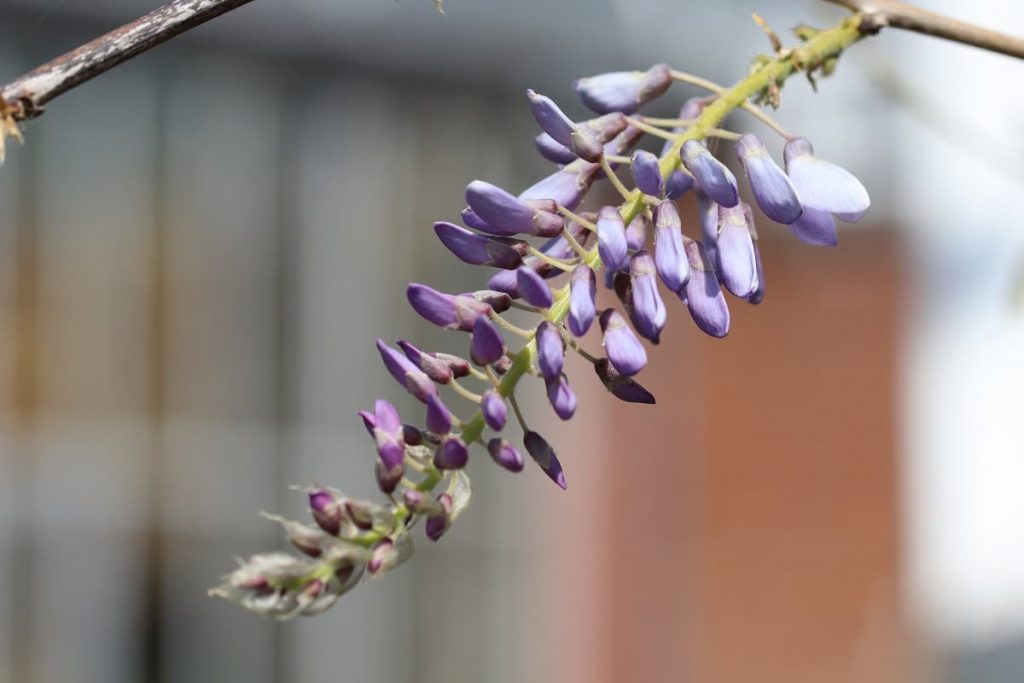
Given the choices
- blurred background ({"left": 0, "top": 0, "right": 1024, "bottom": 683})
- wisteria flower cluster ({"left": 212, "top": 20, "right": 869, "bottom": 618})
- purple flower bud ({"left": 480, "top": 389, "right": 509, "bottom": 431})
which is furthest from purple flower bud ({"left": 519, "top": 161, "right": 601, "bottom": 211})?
blurred background ({"left": 0, "top": 0, "right": 1024, "bottom": 683})

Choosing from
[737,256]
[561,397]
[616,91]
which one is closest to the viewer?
[561,397]

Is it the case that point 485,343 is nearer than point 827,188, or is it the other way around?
point 485,343

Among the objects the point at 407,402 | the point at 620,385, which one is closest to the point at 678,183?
the point at 620,385

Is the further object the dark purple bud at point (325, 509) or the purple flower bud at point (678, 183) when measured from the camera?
the purple flower bud at point (678, 183)

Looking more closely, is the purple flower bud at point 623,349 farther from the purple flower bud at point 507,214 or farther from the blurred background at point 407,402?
the blurred background at point 407,402

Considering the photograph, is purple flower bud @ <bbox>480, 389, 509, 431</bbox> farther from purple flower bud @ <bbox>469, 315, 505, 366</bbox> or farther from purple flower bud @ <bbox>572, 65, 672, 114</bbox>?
purple flower bud @ <bbox>572, 65, 672, 114</bbox>

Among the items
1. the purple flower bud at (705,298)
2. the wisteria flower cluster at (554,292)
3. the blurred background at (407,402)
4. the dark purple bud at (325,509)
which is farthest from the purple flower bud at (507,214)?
the blurred background at (407,402)

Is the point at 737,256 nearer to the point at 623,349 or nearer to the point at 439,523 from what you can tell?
the point at 623,349
